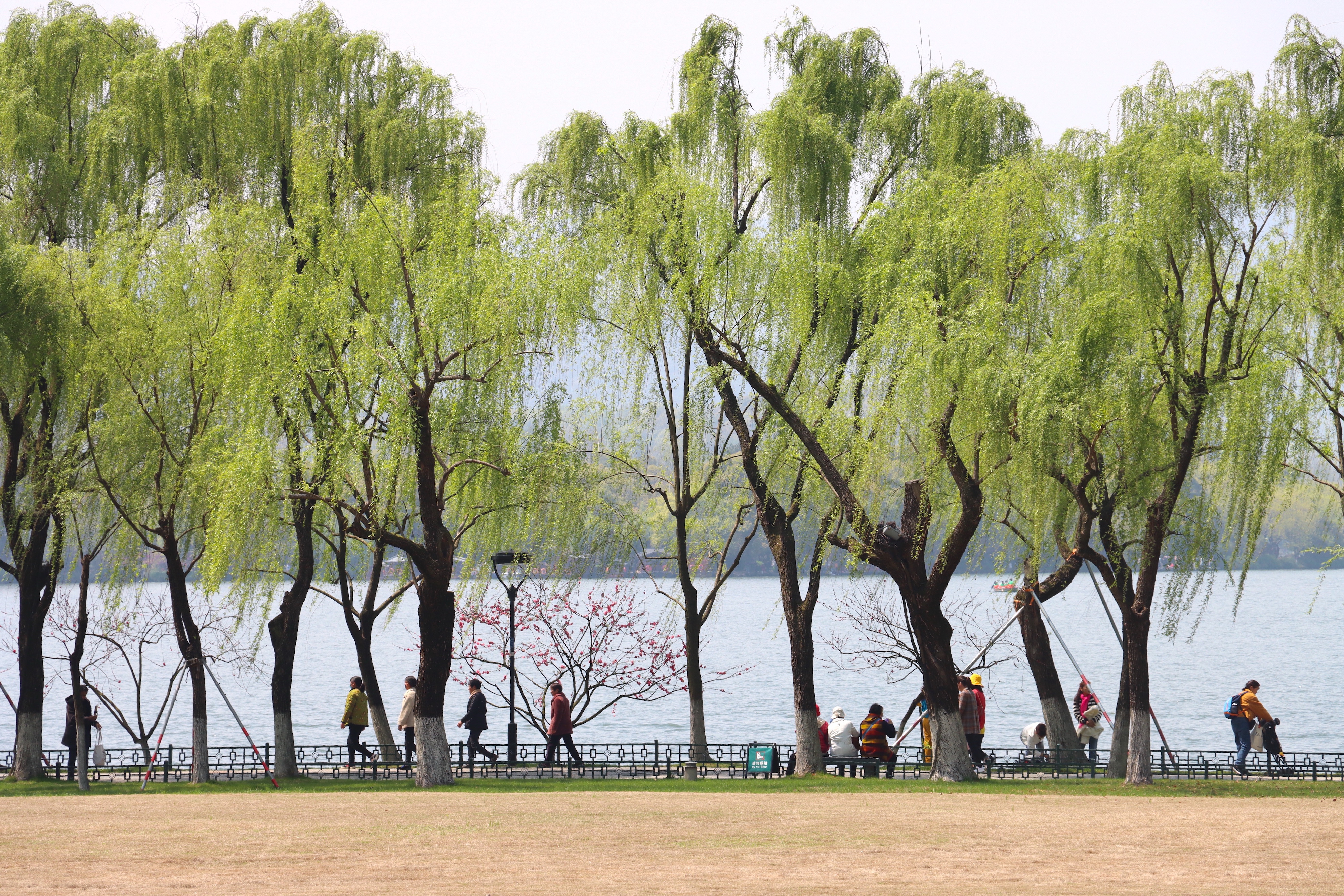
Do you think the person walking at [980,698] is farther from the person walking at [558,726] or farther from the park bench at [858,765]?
the person walking at [558,726]

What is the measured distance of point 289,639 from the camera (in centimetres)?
2191

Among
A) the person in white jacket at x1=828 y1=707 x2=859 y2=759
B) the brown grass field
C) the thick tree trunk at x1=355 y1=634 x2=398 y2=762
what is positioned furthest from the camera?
the thick tree trunk at x1=355 y1=634 x2=398 y2=762

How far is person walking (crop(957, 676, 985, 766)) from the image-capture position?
69.2 feet

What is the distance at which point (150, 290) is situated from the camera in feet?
63.9

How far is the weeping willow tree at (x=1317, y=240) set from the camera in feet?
55.8

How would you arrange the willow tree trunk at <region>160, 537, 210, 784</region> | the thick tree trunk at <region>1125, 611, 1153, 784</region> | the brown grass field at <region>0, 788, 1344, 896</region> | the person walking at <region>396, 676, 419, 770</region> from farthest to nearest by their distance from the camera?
the person walking at <region>396, 676, 419, 770</region>, the willow tree trunk at <region>160, 537, 210, 784</region>, the thick tree trunk at <region>1125, 611, 1153, 784</region>, the brown grass field at <region>0, 788, 1344, 896</region>

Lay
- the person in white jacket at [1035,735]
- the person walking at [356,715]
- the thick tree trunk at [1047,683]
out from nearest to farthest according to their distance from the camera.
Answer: the person walking at [356,715] < the thick tree trunk at [1047,683] < the person in white jacket at [1035,735]

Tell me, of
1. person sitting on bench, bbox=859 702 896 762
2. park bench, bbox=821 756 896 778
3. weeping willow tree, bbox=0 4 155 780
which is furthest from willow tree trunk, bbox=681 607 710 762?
weeping willow tree, bbox=0 4 155 780

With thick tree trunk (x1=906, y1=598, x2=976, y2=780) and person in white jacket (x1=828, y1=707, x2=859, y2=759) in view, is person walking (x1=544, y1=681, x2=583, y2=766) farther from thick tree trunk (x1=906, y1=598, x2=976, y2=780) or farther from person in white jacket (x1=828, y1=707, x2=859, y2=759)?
thick tree trunk (x1=906, y1=598, x2=976, y2=780)

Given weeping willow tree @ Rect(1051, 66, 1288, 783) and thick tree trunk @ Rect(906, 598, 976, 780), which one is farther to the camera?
thick tree trunk @ Rect(906, 598, 976, 780)

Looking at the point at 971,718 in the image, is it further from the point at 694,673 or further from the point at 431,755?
the point at 431,755

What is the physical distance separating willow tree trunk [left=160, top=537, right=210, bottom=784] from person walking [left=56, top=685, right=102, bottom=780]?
155 centimetres

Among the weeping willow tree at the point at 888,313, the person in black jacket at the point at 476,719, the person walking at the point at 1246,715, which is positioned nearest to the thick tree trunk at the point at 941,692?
the weeping willow tree at the point at 888,313

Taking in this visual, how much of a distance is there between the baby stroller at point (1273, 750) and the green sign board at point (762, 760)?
777 cm
